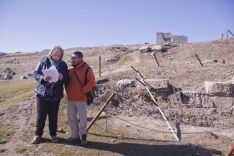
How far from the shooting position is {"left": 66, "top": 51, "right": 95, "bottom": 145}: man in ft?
29.6

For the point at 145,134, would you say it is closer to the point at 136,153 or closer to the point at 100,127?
the point at 100,127

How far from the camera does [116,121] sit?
1240 cm

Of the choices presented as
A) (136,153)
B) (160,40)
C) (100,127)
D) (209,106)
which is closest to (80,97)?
→ (136,153)

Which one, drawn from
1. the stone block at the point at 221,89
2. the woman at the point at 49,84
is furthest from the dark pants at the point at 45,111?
the stone block at the point at 221,89

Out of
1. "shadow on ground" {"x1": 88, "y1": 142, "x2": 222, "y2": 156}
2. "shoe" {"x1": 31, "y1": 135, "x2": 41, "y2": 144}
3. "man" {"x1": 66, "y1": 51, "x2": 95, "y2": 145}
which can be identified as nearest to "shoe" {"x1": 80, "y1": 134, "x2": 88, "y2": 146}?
"man" {"x1": 66, "y1": 51, "x2": 95, "y2": 145}

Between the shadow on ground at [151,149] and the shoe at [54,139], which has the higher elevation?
the shoe at [54,139]

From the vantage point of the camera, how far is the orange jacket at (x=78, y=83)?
29.6ft

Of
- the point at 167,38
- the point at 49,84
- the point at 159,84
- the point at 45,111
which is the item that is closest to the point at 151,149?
the point at 45,111

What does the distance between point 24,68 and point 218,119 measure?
31.5 metres

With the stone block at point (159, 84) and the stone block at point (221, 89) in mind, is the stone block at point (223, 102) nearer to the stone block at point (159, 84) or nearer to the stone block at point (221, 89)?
the stone block at point (221, 89)

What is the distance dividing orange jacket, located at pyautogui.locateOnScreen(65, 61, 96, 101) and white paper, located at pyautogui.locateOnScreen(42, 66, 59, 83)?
454mm

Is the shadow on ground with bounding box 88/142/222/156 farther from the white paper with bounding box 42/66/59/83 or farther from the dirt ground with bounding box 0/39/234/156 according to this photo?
the white paper with bounding box 42/66/59/83

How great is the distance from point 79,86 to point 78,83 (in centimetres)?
7

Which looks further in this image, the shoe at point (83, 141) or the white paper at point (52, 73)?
the shoe at point (83, 141)
